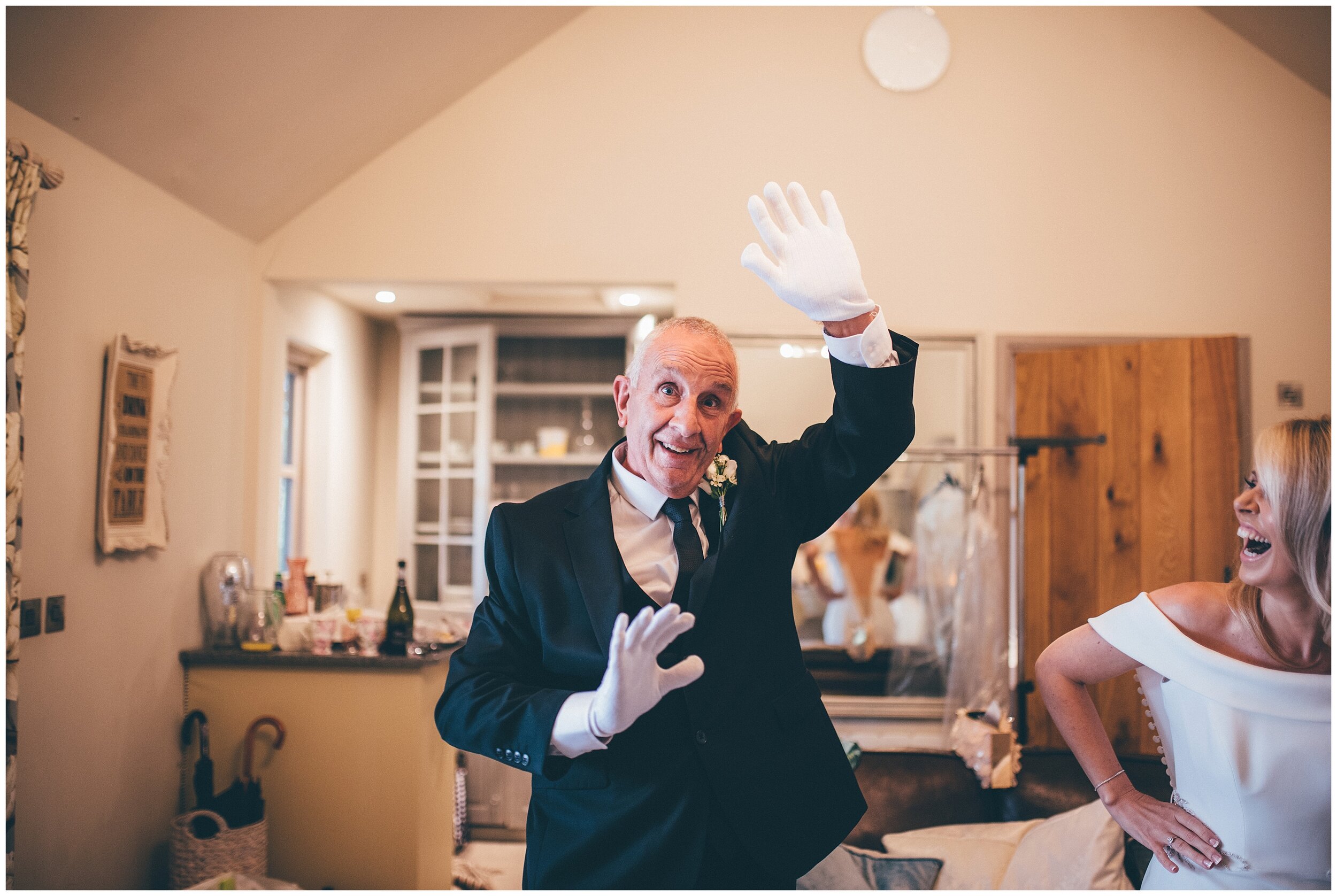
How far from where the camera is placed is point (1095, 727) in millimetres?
1478

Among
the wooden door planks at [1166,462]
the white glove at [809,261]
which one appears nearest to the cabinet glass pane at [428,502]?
the wooden door planks at [1166,462]

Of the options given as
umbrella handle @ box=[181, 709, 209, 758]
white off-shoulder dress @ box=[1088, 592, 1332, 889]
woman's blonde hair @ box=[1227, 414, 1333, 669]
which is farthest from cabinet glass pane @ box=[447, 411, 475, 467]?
woman's blonde hair @ box=[1227, 414, 1333, 669]

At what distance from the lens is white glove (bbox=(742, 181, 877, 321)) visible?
49.0 inches

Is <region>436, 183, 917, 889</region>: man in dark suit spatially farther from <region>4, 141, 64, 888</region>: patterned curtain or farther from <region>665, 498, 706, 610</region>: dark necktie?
<region>4, 141, 64, 888</region>: patterned curtain

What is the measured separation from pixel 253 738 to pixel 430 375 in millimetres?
1907

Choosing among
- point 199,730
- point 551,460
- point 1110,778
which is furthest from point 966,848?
point 551,460

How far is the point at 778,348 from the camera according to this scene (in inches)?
137

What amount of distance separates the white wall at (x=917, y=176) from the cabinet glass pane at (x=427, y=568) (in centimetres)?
146

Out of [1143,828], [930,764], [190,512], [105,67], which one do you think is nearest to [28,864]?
[190,512]

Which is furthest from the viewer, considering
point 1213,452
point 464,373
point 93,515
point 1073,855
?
point 464,373

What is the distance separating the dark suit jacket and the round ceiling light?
255 centimetres

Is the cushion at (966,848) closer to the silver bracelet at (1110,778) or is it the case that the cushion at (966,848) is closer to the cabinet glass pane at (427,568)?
the silver bracelet at (1110,778)

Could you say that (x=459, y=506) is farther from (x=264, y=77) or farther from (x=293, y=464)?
(x=264, y=77)

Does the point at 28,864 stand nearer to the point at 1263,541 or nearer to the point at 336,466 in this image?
the point at 336,466
